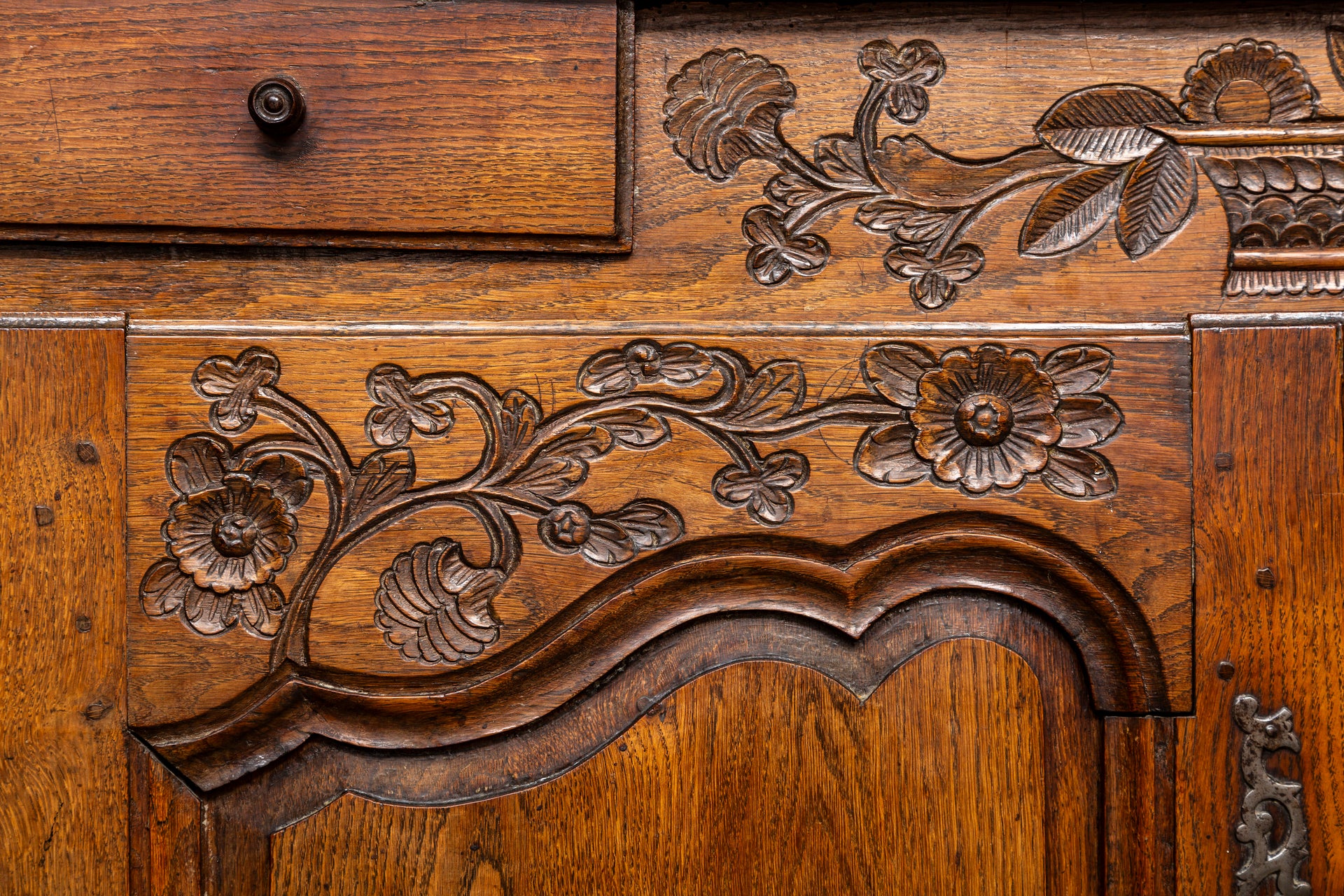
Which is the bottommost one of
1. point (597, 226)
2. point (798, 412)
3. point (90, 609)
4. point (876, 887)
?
point (876, 887)

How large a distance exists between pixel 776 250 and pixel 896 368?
0.09 m

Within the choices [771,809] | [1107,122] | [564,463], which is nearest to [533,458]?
[564,463]

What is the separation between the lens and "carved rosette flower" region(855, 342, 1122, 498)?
0.51 metres

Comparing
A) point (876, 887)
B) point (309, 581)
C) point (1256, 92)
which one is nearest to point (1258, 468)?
point (1256, 92)

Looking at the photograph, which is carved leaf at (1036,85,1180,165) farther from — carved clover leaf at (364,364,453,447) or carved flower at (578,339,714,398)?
carved clover leaf at (364,364,453,447)

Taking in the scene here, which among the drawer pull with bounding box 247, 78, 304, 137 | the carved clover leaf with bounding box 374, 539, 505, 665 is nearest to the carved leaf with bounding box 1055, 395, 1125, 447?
the carved clover leaf with bounding box 374, 539, 505, 665

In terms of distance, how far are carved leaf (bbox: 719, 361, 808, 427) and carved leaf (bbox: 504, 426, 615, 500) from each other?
0.23 feet

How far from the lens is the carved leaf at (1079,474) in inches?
20.3

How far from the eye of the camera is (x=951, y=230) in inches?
20.4

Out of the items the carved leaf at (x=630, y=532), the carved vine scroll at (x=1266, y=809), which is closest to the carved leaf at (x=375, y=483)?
the carved leaf at (x=630, y=532)

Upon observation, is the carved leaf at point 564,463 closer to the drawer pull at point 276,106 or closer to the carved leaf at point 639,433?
the carved leaf at point 639,433

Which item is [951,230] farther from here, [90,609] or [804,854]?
[90,609]

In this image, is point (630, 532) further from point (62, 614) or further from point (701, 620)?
point (62, 614)

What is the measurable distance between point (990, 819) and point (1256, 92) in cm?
43
